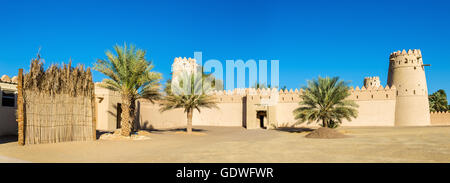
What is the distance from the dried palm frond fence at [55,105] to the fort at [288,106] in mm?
7243

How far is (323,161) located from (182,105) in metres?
13.0

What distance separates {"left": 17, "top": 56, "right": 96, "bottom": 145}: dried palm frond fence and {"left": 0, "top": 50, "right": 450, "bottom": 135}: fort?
23.8 feet

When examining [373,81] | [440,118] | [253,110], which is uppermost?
[373,81]

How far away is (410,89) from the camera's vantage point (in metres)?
25.2

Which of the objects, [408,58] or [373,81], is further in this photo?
[373,81]

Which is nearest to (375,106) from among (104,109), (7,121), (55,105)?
(104,109)

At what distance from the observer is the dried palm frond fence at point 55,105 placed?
986 centimetres

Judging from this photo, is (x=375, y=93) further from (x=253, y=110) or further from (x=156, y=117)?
(x=156, y=117)

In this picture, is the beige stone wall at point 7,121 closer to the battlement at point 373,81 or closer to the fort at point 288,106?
the fort at point 288,106

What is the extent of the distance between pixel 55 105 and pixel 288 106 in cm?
2090

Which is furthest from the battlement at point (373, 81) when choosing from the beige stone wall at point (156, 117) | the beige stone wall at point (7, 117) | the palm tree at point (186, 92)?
the beige stone wall at point (7, 117)

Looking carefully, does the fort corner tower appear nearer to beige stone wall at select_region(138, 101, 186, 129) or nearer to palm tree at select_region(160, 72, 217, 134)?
palm tree at select_region(160, 72, 217, 134)
